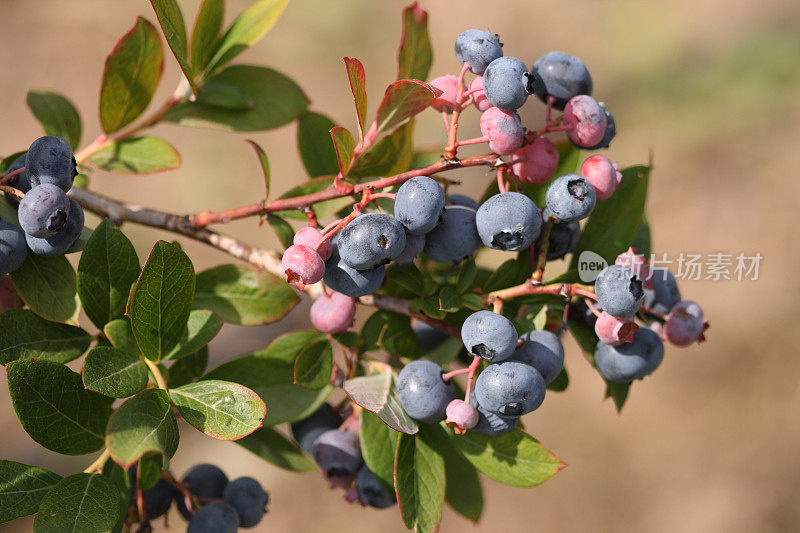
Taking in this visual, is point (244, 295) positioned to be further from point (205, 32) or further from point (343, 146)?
point (205, 32)

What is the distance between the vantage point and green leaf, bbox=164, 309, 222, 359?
1049 millimetres

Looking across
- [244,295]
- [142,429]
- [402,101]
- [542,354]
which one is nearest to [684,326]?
[542,354]

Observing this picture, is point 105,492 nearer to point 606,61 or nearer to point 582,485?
point 582,485

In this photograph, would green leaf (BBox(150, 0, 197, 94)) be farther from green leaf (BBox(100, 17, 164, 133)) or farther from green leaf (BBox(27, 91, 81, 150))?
green leaf (BBox(27, 91, 81, 150))

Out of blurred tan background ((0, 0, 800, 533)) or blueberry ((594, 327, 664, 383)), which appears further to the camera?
blurred tan background ((0, 0, 800, 533))

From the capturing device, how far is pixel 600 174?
105 cm

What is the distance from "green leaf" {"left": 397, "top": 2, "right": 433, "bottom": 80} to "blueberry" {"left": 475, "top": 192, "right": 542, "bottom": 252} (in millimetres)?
295

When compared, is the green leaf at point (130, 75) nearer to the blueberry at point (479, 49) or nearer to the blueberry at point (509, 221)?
the blueberry at point (479, 49)

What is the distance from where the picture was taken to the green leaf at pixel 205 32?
125 centimetres

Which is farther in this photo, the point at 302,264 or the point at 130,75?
the point at 130,75

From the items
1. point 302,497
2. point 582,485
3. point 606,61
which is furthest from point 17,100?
point 582,485

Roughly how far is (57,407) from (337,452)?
52 centimetres

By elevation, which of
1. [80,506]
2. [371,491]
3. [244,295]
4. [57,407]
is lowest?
[371,491]

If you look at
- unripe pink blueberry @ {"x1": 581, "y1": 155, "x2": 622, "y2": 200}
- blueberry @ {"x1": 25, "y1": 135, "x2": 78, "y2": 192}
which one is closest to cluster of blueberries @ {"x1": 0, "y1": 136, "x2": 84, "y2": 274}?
blueberry @ {"x1": 25, "y1": 135, "x2": 78, "y2": 192}
